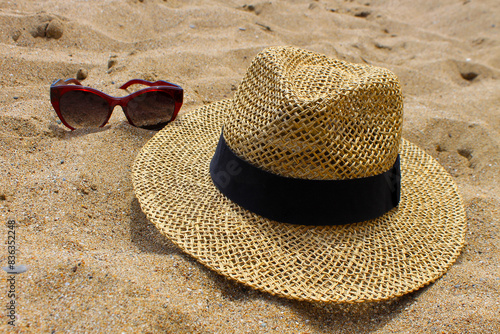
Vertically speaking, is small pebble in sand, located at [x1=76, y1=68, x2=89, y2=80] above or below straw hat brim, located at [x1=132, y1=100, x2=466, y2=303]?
below

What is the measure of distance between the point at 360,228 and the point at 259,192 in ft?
1.38

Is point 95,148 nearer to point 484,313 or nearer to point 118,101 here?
point 118,101

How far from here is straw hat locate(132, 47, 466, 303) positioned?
135 centimetres

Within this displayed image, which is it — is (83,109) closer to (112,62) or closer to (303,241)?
(112,62)

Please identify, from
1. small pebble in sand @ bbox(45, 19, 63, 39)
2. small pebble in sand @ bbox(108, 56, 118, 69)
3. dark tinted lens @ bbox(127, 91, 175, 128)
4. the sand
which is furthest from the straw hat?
small pebble in sand @ bbox(45, 19, 63, 39)

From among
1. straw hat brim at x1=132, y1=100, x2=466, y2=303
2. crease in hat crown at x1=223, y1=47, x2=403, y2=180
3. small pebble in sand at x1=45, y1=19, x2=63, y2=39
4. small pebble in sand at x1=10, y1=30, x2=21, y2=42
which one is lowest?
small pebble in sand at x1=10, y1=30, x2=21, y2=42

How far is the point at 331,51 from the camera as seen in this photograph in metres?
3.58

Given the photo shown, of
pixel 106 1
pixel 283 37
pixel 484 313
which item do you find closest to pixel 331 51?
pixel 283 37

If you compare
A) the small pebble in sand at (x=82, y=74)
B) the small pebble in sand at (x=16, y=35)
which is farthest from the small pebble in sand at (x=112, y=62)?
the small pebble in sand at (x=16, y=35)

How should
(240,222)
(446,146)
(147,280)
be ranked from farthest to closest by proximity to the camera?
(446,146), (240,222), (147,280)

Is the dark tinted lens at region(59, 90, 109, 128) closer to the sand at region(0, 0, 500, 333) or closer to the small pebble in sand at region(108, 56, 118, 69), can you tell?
the sand at region(0, 0, 500, 333)

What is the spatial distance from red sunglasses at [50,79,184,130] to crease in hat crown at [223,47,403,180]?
2.17 ft

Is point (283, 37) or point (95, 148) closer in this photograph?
point (95, 148)

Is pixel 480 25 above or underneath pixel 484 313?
above
